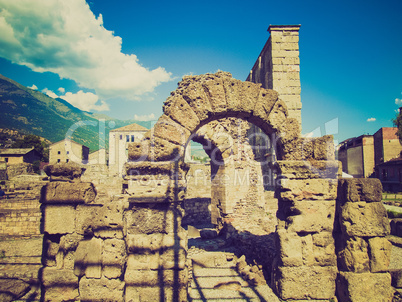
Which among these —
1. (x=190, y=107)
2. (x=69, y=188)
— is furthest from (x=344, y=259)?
(x=69, y=188)

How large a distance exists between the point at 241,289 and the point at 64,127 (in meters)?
126

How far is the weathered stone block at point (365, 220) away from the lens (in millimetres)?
3838

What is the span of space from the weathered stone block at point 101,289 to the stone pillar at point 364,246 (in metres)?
3.68

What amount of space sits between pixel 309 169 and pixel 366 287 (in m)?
2.09

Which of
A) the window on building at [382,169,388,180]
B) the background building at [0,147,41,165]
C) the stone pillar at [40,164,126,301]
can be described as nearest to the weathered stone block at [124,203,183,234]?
the stone pillar at [40,164,126,301]

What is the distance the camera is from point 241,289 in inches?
186

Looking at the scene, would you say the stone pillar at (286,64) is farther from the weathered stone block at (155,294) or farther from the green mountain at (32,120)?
the green mountain at (32,120)

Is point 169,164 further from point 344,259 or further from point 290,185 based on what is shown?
point 344,259

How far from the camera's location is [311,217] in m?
4.11

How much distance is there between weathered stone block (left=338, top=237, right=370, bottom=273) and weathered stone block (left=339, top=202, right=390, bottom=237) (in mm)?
132

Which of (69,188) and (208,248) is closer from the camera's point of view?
(69,188)

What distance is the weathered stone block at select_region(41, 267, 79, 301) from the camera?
145 inches

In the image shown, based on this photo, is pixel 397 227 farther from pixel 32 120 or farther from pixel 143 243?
pixel 32 120

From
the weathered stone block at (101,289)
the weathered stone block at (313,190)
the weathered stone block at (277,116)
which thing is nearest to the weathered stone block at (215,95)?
the weathered stone block at (277,116)
